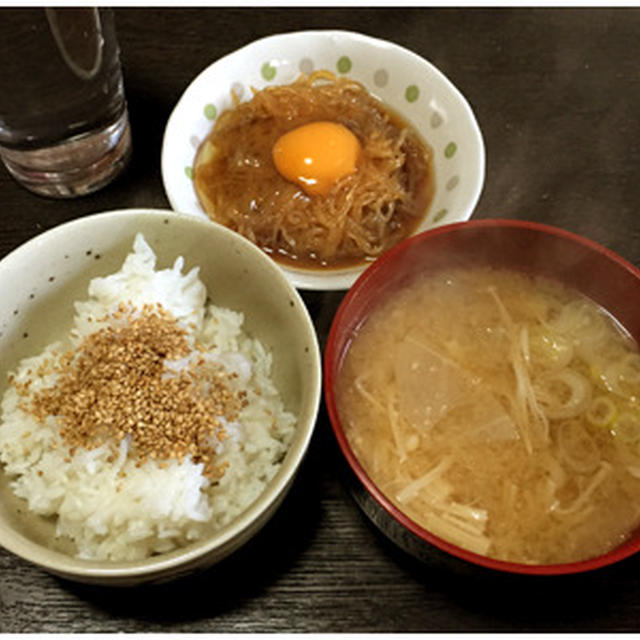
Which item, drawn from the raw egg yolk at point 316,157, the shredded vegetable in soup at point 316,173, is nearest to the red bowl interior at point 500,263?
the shredded vegetable in soup at point 316,173

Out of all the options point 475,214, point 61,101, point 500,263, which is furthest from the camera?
point 475,214

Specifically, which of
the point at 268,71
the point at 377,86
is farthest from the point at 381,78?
the point at 268,71

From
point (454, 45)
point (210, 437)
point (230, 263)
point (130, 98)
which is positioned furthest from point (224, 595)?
point (454, 45)

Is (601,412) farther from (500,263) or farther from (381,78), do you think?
(381,78)

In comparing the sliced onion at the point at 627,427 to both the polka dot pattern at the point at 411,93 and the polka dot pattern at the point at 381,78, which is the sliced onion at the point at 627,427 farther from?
the polka dot pattern at the point at 381,78

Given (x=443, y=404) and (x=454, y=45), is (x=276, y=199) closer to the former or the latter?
(x=443, y=404)

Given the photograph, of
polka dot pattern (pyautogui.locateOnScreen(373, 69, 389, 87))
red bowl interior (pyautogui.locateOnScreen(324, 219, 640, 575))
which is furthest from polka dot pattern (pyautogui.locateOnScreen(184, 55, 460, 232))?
red bowl interior (pyautogui.locateOnScreen(324, 219, 640, 575))
